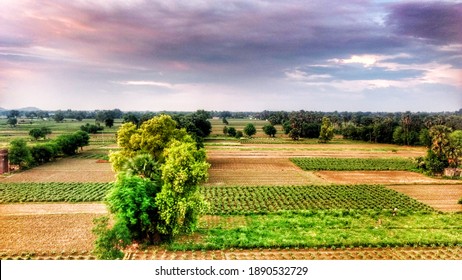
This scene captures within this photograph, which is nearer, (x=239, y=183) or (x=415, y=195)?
(x=415, y=195)

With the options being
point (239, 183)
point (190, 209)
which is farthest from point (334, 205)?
point (190, 209)

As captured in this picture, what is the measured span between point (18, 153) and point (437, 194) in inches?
2487

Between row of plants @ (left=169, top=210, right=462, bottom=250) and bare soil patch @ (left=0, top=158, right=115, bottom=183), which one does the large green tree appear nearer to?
row of plants @ (left=169, top=210, right=462, bottom=250)

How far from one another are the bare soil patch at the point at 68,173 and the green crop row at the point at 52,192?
3789 mm

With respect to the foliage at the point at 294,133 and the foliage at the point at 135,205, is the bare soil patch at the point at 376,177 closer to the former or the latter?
the foliage at the point at 135,205

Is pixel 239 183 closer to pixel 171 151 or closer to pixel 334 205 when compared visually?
pixel 334 205

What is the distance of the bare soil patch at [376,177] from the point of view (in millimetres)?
54528

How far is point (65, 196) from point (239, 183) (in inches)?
889

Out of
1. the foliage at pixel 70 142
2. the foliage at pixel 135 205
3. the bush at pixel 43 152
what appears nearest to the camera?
the foliage at pixel 135 205

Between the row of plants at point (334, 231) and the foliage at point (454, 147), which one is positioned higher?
the foliage at point (454, 147)

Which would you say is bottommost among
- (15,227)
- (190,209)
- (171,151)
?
(15,227)

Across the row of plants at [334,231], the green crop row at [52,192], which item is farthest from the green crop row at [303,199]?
the green crop row at [52,192]

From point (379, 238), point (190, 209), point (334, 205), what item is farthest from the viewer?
point (334, 205)

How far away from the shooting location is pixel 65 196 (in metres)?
43.7
